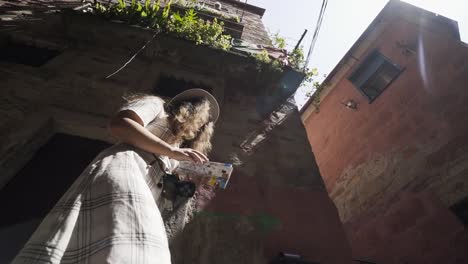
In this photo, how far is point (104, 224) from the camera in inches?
43.9

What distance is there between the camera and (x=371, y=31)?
339 inches

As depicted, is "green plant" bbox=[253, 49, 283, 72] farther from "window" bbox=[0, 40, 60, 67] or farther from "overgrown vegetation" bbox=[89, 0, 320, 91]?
"window" bbox=[0, 40, 60, 67]

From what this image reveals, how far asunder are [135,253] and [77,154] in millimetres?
2673

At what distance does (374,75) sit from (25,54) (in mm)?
9532

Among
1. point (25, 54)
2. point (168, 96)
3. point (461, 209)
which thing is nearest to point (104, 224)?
point (168, 96)

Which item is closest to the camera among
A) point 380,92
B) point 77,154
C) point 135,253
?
point 135,253

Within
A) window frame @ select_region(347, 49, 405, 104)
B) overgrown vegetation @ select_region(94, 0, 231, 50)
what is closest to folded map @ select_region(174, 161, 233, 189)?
overgrown vegetation @ select_region(94, 0, 231, 50)

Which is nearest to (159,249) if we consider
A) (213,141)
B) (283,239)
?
(283,239)

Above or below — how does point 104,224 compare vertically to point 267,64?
above

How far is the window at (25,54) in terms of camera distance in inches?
147

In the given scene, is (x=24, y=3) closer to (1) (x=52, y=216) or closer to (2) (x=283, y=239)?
(1) (x=52, y=216)

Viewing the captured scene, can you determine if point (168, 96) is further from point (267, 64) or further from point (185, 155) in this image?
point (185, 155)

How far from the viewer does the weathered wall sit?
5648mm

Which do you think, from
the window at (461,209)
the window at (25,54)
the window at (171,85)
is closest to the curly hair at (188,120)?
the window at (171,85)
